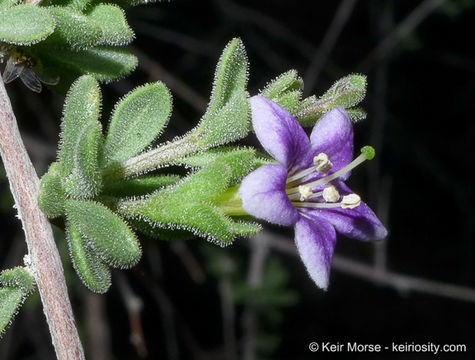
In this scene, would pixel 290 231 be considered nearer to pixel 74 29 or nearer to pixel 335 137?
pixel 335 137

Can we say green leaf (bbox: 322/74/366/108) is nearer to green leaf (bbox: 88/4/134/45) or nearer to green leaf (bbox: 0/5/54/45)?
green leaf (bbox: 88/4/134/45)

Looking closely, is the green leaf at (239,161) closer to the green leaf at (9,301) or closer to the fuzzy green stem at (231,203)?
the fuzzy green stem at (231,203)

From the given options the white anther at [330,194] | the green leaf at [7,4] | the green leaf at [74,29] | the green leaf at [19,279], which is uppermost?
the green leaf at [7,4]

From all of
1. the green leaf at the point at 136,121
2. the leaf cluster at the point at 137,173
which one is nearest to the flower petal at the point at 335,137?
the leaf cluster at the point at 137,173

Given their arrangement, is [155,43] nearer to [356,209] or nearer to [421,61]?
[421,61]

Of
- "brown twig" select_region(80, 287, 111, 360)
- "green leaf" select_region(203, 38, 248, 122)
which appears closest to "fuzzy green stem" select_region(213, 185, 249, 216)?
"green leaf" select_region(203, 38, 248, 122)

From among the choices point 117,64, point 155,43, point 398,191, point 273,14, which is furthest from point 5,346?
point 398,191

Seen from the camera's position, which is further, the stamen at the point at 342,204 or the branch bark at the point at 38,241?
the stamen at the point at 342,204
